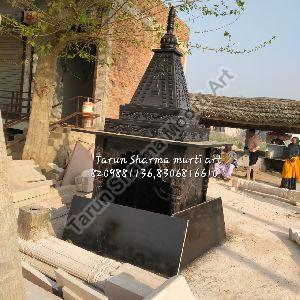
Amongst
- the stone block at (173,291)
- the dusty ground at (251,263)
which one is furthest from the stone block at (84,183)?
the stone block at (173,291)

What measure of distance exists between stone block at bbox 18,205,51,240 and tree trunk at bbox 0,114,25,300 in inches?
95.7

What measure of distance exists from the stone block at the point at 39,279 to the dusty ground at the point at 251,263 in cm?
190

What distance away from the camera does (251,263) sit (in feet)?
16.6

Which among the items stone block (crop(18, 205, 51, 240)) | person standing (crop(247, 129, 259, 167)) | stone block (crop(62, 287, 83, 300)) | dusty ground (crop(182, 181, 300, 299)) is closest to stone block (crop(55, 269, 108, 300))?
stone block (crop(62, 287, 83, 300))

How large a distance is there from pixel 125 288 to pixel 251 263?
2.48 meters

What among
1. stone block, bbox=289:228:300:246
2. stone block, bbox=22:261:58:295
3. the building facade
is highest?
the building facade

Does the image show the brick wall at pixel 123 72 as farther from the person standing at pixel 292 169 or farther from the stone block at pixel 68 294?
the stone block at pixel 68 294

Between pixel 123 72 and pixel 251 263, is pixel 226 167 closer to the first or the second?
pixel 123 72

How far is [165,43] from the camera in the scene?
5551 millimetres

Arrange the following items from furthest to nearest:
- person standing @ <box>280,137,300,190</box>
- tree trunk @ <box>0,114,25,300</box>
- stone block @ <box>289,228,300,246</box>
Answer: person standing @ <box>280,137,300,190</box> → stone block @ <box>289,228,300,246</box> → tree trunk @ <box>0,114,25,300</box>

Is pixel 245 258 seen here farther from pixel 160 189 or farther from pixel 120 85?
pixel 120 85

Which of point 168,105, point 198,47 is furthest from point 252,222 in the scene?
point 198,47

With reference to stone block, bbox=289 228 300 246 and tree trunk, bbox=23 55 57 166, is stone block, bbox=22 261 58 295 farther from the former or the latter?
tree trunk, bbox=23 55 57 166

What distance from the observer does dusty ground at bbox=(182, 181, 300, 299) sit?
13.8ft
